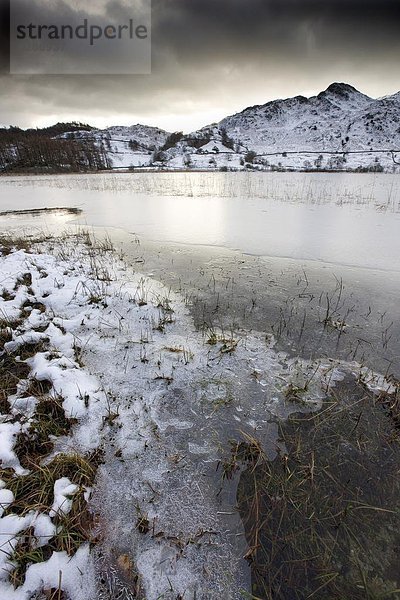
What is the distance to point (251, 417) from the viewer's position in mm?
2889

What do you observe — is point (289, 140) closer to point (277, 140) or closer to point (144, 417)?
point (277, 140)

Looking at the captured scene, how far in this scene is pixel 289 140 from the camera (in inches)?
5084

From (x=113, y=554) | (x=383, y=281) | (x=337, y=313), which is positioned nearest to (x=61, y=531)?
(x=113, y=554)

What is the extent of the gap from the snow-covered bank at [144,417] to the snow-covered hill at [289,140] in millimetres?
62903

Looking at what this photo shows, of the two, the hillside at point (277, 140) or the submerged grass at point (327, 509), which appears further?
the hillside at point (277, 140)

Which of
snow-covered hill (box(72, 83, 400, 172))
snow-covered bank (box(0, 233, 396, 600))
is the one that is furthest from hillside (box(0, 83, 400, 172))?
snow-covered bank (box(0, 233, 396, 600))

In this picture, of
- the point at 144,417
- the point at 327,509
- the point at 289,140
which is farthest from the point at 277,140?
the point at 327,509

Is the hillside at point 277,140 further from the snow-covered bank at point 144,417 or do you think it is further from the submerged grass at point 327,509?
the submerged grass at point 327,509

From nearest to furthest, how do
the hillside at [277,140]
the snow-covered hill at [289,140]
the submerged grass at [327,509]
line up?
1. the submerged grass at [327,509]
2. the hillside at [277,140]
3. the snow-covered hill at [289,140]

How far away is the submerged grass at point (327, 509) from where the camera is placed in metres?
1.78

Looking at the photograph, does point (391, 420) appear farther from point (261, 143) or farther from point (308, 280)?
point (261, 143)

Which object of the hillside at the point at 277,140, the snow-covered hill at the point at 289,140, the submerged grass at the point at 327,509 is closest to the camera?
the submerged grass at the point at 327,509

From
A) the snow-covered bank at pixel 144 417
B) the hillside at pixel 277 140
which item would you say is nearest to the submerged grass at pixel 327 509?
the snow-covered bank at pixel 144 417

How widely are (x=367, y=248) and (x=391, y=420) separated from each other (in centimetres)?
560
